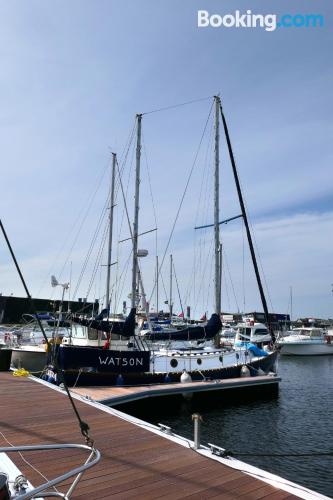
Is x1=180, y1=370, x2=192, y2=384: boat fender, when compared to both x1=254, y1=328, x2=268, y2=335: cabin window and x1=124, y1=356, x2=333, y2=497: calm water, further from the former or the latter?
x1=254, y1=328, x2=268, y2=335: cabin window

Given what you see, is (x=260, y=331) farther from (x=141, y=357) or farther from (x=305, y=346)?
(x=141, y=357)

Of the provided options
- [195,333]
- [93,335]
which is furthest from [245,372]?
[93,335]

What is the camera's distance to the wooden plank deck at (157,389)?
45.3ft

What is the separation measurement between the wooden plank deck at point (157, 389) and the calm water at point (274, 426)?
81cm

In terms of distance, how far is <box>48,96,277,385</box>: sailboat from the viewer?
616 inches

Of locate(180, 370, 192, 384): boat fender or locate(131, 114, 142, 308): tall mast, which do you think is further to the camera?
locate(131, 114, 142, 308): tall mast

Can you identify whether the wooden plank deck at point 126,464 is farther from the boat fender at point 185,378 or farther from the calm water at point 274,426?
the boat fender at point 185,378

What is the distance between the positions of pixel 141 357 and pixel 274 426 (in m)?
5.90

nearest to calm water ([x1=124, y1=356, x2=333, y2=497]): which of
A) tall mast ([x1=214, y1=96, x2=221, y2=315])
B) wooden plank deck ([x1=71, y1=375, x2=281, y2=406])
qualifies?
wooden plank deck ([x1=71, y1=375, x2=281, y2=406])

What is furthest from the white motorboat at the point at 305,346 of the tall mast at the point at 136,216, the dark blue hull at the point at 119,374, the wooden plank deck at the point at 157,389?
the dark blue hull at the point at 119,374

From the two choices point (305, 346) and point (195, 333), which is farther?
point (305, 346)

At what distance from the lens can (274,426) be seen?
1512 centimetres

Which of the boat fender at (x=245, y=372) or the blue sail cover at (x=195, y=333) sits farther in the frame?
the boat fender at (x=245, y=372)

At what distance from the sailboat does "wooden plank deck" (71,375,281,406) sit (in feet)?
1.91
